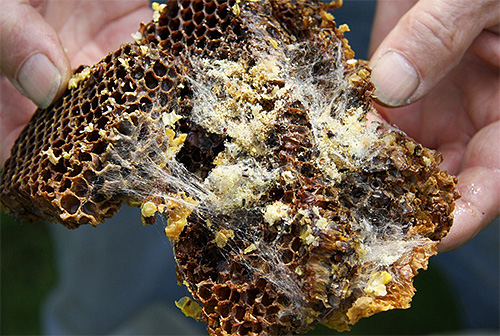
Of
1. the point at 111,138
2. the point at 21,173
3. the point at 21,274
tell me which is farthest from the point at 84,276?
the point at 111,138

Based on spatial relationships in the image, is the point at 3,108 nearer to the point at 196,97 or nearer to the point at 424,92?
the point at 196,97

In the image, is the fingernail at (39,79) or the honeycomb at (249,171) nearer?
the honeycomb at (249,171)

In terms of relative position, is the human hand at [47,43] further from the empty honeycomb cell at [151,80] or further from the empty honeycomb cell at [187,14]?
the empty honeycomb cell at [187,14]

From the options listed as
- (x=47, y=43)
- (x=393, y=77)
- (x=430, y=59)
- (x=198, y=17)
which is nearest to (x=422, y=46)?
(x=430, y=59)

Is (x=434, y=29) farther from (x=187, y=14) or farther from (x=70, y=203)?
(x=70, y=203)

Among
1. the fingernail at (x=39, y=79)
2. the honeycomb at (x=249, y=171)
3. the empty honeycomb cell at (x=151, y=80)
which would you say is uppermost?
the fingernail at (x=39, y=79)

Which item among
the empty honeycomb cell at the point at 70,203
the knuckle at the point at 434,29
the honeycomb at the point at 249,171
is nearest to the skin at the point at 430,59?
the knuckle at the point at 434,29
